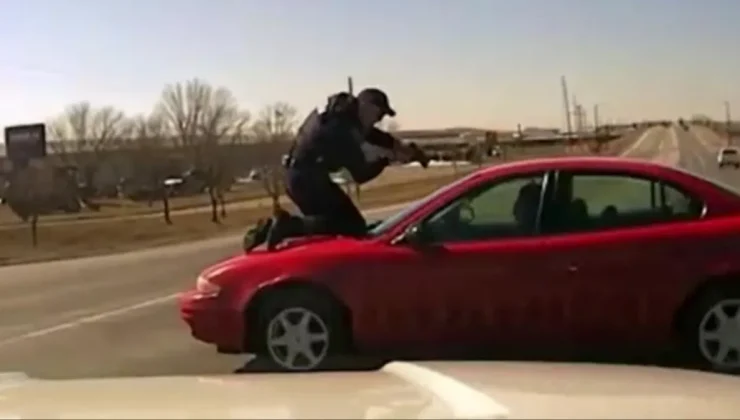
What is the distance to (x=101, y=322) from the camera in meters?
14.3

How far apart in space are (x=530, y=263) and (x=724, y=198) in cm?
139

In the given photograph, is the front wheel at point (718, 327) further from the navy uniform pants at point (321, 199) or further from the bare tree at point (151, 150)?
the bare tree at point (151, 150)

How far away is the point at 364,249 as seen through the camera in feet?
30.1

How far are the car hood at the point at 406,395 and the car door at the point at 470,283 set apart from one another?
4.48m

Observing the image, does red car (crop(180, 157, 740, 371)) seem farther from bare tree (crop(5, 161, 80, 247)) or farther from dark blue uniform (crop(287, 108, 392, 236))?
bare tree (crop(5, 161, 80, 247))

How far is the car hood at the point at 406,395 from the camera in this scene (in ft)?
10.8

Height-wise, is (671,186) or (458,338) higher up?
(671,186)

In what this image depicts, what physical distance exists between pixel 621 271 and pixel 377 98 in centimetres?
287

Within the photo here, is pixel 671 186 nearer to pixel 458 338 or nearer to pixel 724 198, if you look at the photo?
pixel 724 198

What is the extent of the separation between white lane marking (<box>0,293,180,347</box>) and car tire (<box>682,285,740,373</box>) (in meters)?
6.80

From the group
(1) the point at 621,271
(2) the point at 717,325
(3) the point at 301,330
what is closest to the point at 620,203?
(1) the point at 621,271

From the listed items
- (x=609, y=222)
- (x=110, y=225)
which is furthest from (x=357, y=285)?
(x=110, y=225)

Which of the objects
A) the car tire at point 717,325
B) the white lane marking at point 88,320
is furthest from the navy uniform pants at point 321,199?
the white lane marking at point 88,320

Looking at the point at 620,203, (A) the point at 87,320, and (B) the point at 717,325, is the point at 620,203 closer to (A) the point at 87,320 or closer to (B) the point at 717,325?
(B) the point at 717,325
